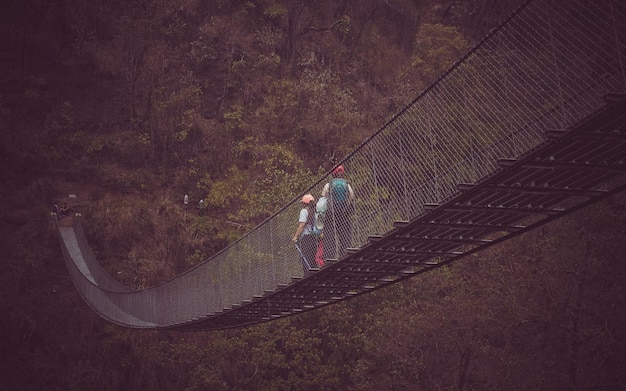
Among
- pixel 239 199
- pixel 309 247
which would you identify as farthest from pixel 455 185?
pixel 239 199

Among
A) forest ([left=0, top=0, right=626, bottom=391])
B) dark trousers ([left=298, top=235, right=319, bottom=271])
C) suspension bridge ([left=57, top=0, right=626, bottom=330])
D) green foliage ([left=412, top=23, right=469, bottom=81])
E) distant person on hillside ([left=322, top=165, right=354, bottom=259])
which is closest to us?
suspension bridge ([left=57, top=0, right=626, bottom=330])

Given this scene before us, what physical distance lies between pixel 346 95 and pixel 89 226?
6.43 m

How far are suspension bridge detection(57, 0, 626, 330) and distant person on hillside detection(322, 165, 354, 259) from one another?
0.06 ft

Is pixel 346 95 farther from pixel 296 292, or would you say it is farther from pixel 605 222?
pixel 296 292

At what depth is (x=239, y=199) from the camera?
56.4ft

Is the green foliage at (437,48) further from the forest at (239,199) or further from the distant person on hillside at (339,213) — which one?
the distant person on hillside at (339,213)

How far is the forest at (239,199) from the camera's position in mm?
12805

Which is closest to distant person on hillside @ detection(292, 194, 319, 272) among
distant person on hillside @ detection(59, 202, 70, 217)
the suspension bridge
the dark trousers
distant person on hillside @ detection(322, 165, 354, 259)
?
the dark trousers

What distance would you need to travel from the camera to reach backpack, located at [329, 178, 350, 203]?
6512 millimetres

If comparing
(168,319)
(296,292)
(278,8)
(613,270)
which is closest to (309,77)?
(278,8)

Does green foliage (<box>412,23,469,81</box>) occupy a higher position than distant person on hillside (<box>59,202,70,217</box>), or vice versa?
green foliage (<box>412,23,469,81</box>)

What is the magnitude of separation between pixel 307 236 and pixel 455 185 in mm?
2668

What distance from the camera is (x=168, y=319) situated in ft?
31.3

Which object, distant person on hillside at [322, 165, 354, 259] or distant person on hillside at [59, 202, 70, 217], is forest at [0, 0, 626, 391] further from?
distant person on hillside at [322, 165, 354, 259]
